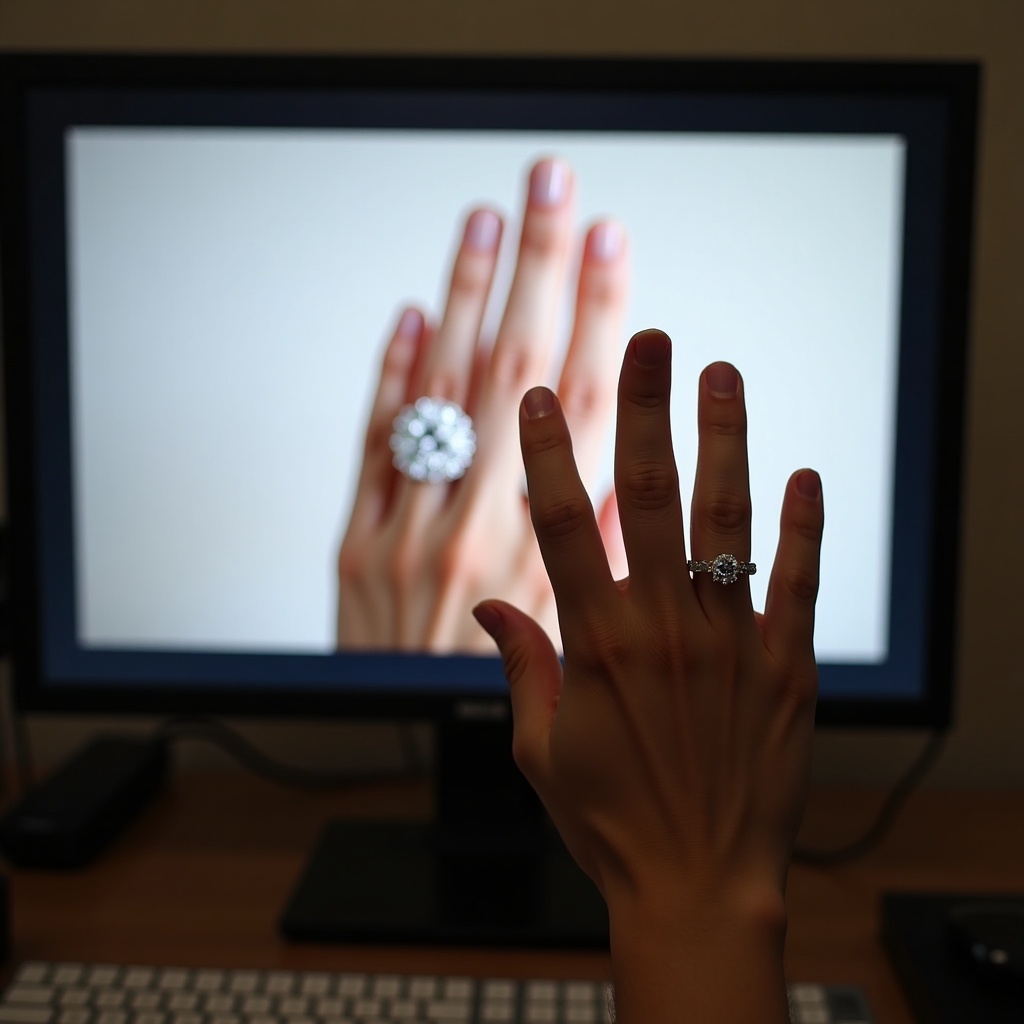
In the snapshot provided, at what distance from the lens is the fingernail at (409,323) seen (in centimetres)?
70

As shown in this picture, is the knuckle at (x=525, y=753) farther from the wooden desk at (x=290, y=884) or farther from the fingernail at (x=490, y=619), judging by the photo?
the wooden desk at (x=290, y=884)

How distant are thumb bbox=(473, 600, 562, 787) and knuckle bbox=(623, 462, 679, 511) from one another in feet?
0.37

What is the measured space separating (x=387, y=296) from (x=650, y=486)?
33cm

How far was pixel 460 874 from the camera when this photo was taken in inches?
29.0

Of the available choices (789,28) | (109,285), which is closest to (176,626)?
(109,285)

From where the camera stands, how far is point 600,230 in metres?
0.69

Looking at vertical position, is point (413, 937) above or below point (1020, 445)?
below

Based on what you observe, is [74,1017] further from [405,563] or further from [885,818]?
[885,818]

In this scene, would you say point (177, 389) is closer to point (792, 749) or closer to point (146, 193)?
point (146, 193)

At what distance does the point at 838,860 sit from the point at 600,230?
497 millimetres

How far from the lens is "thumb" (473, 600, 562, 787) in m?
0.47

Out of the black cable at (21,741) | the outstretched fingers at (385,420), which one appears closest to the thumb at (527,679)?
the outstretched fingers at (385,420)

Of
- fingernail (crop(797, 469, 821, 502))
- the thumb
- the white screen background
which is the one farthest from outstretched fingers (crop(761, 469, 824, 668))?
the white screen background

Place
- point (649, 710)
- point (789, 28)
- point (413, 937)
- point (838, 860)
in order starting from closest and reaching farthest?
point (649, 710) → point (413, 937) → point (838, 860) → point (789, 28)
